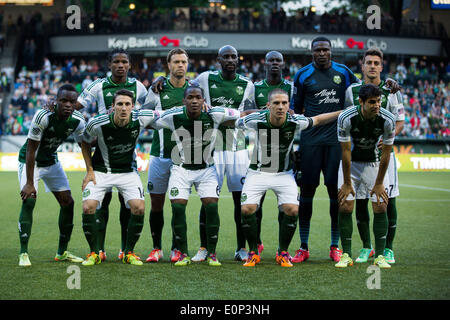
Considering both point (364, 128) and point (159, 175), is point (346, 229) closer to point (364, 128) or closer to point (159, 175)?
point (364, 128)

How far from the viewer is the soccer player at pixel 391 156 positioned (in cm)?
757

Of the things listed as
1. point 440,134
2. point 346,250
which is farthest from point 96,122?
point 440,134

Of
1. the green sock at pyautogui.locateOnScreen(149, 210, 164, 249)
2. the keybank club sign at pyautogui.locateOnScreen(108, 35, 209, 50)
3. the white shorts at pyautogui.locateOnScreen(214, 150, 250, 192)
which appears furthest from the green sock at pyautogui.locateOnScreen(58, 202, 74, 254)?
the keybank club sign at pyautogui.locateOnScreen(108, 35, 209, 50)

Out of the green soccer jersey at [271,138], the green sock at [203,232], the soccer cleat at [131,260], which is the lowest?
the soccer cleat at [131,260]

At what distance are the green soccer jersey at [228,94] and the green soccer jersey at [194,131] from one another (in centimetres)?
40

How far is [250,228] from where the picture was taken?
7.36 meters

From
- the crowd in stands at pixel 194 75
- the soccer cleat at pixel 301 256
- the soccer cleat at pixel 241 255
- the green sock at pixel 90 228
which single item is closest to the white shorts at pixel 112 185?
the green sock at pixel 90 228

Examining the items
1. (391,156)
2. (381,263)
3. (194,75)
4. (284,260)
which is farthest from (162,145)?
(194,75)

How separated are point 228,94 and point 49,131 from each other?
2.22 m

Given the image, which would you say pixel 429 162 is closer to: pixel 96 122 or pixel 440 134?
pixel 440 134

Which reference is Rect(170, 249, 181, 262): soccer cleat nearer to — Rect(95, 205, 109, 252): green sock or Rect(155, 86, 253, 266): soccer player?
Rect(155, 86, 253, 266): soccer player

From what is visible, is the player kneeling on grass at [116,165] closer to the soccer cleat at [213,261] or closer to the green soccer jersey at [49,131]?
the green soccer jersey at [49,131]

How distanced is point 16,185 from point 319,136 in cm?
1388
